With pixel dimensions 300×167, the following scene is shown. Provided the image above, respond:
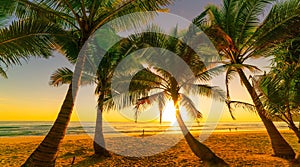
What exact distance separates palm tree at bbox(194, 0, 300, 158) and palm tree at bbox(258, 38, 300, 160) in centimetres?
141

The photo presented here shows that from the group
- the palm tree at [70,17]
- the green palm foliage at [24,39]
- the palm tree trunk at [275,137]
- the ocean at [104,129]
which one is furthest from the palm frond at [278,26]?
the ocean at [104,129]

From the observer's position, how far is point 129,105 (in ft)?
31.4

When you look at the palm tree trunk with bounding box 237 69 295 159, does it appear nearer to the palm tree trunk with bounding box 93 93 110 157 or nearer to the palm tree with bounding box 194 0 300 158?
the palm tree with bounding box 194 0 300 158

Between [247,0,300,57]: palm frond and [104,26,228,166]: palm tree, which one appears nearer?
[247,0,300,57]: palm frond

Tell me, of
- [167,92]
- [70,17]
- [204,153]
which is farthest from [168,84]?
[70,17]

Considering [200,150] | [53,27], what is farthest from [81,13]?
[200,150]

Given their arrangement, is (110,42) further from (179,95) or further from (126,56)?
(179,95)

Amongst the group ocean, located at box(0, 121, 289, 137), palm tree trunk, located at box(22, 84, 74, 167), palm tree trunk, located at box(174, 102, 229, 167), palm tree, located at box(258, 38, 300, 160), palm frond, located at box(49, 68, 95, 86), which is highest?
palm frond, located at box(49, 68, 95, 86)

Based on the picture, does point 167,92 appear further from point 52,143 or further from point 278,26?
point 52,143

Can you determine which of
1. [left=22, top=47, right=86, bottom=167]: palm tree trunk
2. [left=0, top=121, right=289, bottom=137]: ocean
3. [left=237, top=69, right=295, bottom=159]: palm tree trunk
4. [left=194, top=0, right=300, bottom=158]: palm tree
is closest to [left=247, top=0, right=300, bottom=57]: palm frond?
[left=194, top=0, right=300, bottom=158]: palm tree

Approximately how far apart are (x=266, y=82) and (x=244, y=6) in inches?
152

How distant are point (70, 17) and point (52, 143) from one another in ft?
10.7

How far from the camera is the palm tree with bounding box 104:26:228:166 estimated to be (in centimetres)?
828

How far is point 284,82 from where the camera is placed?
5750mm
